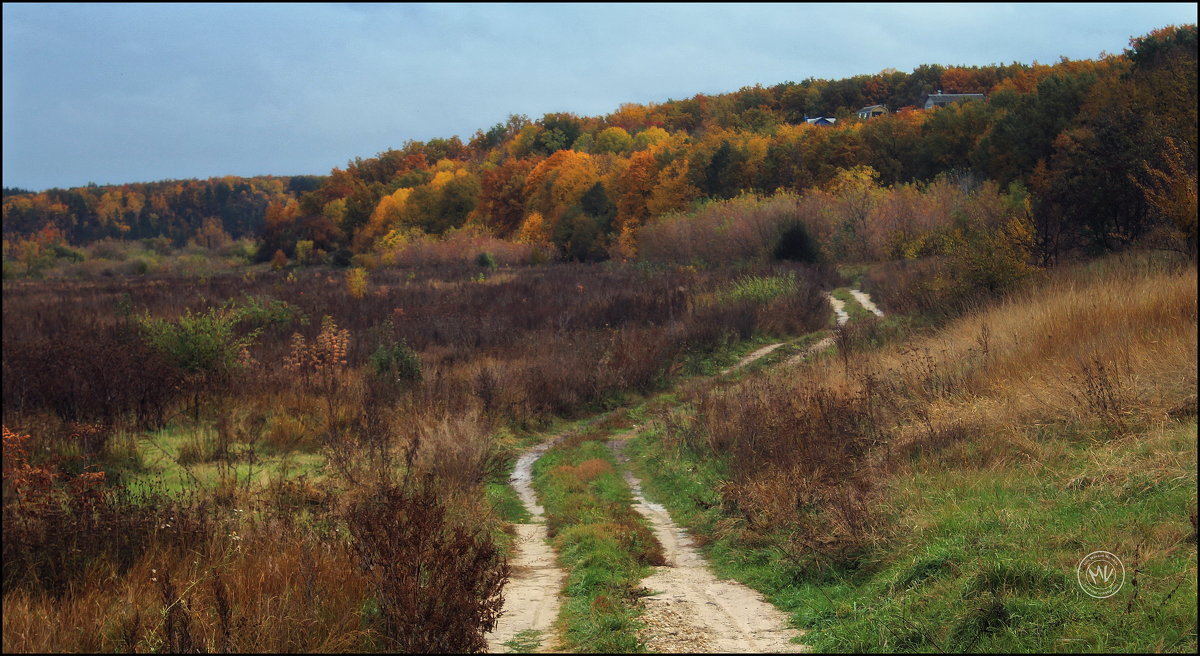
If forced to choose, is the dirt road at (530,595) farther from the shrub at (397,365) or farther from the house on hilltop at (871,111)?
the house on hilltop at (871,111)

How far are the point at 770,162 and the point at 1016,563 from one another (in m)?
60.1

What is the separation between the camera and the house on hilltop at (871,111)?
49.1 m

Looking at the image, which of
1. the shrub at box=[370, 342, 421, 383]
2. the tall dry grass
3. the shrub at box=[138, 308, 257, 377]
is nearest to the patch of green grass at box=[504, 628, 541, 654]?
the tall dry grass

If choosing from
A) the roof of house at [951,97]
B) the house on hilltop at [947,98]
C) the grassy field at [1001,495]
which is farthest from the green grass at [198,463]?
the roof of house at [951,97]

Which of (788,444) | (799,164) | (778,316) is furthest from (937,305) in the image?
(799,164)

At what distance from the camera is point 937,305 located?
61.0ft

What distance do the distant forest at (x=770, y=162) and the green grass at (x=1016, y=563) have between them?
5.91 meters

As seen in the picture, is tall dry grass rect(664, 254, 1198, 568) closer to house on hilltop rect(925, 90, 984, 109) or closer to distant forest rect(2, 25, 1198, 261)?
distant forest rect(2, 25, 1198, 261)

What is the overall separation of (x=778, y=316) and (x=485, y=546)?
21.5 meters

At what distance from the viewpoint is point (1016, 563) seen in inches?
201

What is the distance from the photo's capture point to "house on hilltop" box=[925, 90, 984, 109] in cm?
4206

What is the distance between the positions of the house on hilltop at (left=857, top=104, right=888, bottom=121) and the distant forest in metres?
0.43

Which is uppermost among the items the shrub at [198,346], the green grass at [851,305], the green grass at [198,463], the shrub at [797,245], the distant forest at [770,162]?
the distant forest at [770,162]

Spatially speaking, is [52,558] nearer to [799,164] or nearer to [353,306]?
[353,306]
